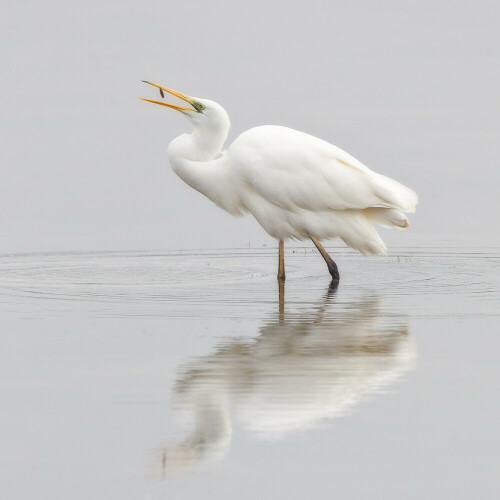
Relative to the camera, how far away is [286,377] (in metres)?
8.56

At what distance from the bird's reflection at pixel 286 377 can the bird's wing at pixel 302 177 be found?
2.68 m

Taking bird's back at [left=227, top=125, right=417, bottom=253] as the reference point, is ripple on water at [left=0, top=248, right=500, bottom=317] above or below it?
below

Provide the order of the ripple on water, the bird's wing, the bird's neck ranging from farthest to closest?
the bird's neck
the bird's wing
the ripple on water

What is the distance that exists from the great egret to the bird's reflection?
2.70 meters

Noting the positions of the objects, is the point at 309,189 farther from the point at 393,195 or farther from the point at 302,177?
the point at 393,195

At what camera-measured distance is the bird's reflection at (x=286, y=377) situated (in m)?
7.30

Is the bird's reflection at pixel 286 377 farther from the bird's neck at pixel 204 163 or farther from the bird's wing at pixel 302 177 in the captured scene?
the bird's neck at pixel 204 163

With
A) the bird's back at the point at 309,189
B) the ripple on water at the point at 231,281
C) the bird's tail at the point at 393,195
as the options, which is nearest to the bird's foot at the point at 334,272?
the ripple on water at the point at 231,281

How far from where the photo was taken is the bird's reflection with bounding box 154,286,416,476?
7.30 meters

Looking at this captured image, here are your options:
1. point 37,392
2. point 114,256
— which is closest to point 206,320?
point 37,392

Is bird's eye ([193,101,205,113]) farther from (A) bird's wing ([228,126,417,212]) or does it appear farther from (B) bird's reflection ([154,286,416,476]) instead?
(B) bird's reflection ([154,286,416,476])

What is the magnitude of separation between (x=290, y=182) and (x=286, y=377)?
17.8 ft

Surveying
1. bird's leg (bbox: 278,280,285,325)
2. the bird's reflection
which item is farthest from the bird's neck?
the bird's reflection

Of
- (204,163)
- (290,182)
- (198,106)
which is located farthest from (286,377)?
(198,106)
